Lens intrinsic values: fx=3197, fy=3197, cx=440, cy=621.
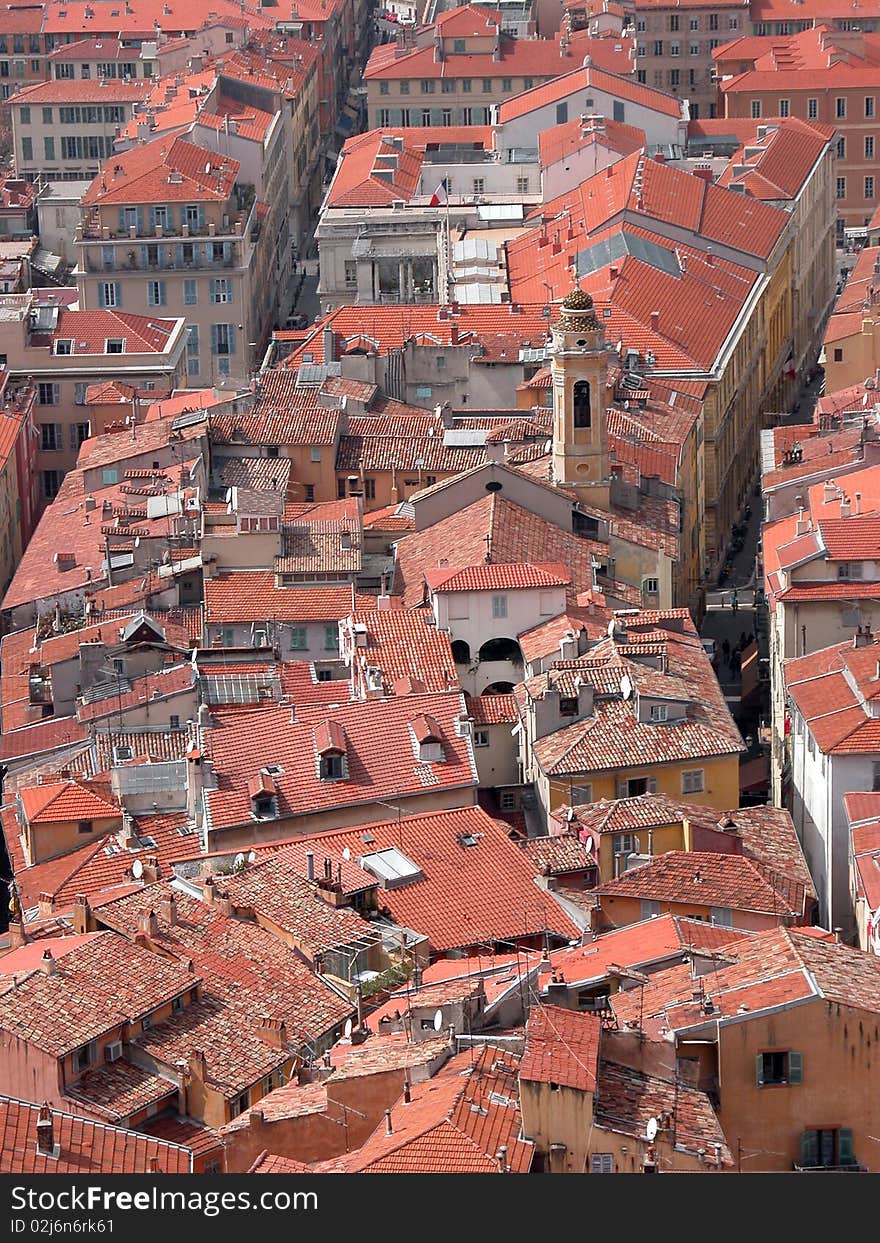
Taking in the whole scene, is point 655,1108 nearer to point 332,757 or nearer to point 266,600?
point 332,757

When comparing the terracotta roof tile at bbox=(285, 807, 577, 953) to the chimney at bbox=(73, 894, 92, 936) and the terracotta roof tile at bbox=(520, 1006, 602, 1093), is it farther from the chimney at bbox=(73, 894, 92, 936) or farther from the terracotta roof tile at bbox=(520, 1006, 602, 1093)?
the terracotta roof tile at bbox=(520, 1006, 602, 1093)

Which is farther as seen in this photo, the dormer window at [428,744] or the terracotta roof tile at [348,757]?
the dormer window at [428,744]

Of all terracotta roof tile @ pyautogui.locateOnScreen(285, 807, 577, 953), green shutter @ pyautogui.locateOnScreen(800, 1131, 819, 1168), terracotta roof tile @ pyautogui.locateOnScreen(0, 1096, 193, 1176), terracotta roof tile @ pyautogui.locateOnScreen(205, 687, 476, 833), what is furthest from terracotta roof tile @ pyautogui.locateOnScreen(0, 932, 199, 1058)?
terracotta roof tile @ pyautogui.locateOnScreen(205, 687, 476, 833)

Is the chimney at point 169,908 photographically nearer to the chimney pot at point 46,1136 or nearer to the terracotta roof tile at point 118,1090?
the terracotta roof tile at point 118,1090

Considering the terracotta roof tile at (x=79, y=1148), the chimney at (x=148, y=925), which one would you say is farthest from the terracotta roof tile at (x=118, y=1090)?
the chimney at (x=148, y=925)

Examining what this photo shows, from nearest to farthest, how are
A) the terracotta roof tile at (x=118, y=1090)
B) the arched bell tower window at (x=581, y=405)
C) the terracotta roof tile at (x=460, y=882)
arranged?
the terracotta roof tile at (x=118, y=1090) < the terracotta roof tile at (x=460, y=882) < the arched bell tower window at (x=581, y=405)

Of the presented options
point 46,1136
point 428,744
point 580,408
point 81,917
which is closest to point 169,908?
point 81,917

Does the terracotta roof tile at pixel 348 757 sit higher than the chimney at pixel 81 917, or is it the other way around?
the chimney at pixel 81 917
